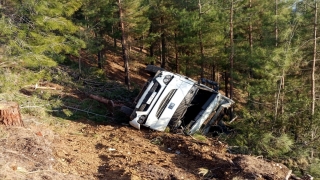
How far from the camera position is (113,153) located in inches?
269

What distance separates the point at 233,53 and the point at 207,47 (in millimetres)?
2028

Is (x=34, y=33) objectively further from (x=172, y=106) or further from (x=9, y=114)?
(x=172, y=106)

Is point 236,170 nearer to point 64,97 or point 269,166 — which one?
point 269,166

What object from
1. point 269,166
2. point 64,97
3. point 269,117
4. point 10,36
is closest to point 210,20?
point 269,117

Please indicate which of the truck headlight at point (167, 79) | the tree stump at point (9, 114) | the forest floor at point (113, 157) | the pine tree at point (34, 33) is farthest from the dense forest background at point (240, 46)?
the tree stump at point (9, 114)

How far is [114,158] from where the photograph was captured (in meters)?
6.46

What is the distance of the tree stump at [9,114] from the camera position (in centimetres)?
648

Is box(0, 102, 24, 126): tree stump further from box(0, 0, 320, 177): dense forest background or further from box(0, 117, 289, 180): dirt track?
box(0, 0, 320, 177): dense forest background

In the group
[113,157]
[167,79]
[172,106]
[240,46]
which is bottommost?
[113,157]

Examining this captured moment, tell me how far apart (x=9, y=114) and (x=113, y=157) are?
8.59 feet

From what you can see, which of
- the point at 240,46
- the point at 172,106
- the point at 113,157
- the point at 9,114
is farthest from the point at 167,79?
the point at 240,46

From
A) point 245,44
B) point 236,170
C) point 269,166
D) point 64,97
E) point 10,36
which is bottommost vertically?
point 64,97

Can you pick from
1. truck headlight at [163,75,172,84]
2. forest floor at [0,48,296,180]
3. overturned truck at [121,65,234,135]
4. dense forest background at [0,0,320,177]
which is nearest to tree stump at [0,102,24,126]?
forest floor at [0,48,296,180]

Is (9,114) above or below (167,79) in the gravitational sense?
below
